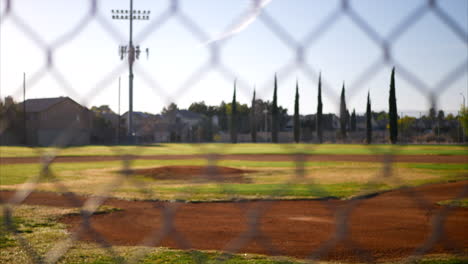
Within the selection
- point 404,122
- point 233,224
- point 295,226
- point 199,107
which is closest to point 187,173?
point 233,224

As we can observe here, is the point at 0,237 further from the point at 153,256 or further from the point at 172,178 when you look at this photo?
the point at 172,178

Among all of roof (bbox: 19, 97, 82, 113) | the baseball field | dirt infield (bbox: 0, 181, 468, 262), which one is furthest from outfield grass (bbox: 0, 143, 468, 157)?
dirt infield (bbox: 0, 181, 468, 262)

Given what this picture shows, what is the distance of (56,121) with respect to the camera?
144 cm

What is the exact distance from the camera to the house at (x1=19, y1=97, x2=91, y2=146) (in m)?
1.11

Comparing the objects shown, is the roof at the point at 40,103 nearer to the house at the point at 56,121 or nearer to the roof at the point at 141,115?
the house at the point at 56,121

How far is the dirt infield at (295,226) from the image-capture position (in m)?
5.38

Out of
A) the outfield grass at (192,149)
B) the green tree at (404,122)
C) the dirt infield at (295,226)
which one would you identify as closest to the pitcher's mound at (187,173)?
the outfield grass at (192,149)

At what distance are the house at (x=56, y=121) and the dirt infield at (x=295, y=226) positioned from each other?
2.76 metres

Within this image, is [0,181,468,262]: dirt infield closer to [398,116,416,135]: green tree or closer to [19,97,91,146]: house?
[398,116,416,135]: green tree

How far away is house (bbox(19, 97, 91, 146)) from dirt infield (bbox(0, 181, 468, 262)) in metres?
2.76

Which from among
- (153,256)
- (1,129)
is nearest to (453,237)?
(153,256)

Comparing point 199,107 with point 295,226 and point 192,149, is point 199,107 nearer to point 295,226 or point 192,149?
point 192,149

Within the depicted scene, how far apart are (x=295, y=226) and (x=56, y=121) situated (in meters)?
5.82

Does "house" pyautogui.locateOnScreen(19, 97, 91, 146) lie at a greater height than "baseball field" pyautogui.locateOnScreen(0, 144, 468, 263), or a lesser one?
greater
